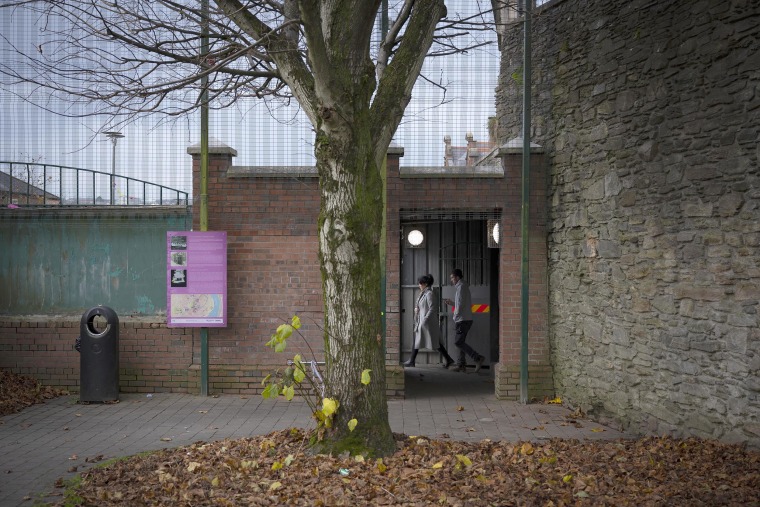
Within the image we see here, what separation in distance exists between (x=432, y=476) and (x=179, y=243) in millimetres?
5991

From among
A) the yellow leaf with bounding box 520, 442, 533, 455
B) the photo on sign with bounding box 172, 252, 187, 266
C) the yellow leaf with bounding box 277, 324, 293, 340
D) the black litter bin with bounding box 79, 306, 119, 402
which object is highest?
the photo on sign with bounding box 172, 252, 187, 266

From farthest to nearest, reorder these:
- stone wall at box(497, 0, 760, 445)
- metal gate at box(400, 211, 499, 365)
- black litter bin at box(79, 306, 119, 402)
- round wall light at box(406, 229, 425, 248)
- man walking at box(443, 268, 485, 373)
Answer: metal gate at box(400, 211, 499, 365)
round wall light at box(406, 229, 425, 248)
man walking at box(443, 268, 485, 373)
black litter bin at box(79, 306, 119, 402)
stone wall at box(497, 0, 760, 445)

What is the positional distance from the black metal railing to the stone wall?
5.53 meters

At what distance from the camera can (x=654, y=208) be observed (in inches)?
315

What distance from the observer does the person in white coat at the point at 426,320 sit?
12.8 metres

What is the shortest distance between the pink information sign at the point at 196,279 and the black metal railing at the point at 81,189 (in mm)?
781

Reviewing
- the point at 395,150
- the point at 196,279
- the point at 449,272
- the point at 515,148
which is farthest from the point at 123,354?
the point at 515,148

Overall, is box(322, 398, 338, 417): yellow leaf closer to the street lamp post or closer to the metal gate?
the street lamp post

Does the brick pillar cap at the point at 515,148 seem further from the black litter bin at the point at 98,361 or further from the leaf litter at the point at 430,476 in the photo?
the black litter bin at the point at 98,361

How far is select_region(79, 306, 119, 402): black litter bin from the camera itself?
9.99m

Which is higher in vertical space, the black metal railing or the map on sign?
the black metal railing

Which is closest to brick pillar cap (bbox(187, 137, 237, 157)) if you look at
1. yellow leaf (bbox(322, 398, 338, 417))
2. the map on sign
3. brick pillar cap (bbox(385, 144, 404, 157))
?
the map on sign

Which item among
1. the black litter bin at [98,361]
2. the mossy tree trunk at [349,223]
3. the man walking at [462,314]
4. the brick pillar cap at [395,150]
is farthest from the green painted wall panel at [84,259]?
the mossy tree trunk at [349,223]

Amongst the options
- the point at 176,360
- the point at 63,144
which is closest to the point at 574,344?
the point at 176,360
